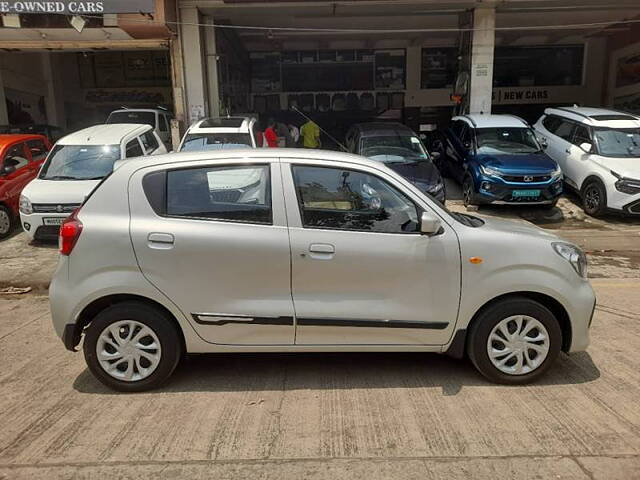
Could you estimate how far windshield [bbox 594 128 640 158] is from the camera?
11.0 meters

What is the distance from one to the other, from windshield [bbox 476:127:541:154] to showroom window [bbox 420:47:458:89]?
11.3 meters

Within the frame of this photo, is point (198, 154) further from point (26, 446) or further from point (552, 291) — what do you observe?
point (552, 291)

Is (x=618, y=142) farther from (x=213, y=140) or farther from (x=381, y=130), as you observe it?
(x=213, y=140)

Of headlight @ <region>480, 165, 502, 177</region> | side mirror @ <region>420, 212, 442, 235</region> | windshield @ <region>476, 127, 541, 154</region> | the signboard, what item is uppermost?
the signboard

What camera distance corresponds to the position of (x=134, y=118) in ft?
48.9

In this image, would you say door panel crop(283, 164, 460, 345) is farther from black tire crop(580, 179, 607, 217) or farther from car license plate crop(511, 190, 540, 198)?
black tire crop(580, 179, 607, 217)

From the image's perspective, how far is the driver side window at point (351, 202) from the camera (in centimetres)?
389

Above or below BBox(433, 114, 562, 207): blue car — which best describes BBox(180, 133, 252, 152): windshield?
above

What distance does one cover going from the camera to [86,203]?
3.92 metres

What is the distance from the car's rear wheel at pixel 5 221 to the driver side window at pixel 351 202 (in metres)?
8.08

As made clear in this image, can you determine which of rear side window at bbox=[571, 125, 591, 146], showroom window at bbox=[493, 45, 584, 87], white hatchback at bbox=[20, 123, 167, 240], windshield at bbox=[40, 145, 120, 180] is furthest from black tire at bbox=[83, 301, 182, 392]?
showroom window at bbox=[493, 45, 584, 87]

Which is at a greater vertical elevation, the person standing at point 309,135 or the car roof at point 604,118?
the car roof at point 604,118

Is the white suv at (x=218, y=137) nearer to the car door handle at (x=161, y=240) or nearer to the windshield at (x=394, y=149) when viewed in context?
the windshield at (x=394, y=149)

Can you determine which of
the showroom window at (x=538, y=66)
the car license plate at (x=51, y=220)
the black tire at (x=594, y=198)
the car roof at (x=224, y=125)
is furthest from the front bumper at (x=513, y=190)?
the showroom window at (x=538, y=66)
